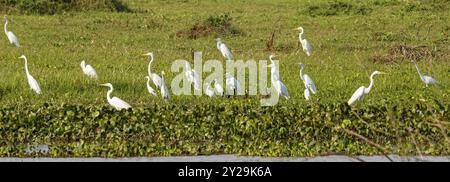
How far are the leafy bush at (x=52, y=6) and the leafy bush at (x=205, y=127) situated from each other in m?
12.0

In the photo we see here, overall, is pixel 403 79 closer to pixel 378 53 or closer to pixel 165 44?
pixel 378 53

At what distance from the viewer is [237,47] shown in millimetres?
16391

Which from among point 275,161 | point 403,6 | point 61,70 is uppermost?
point 403,6

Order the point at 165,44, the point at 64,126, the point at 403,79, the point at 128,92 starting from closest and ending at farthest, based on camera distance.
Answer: the point at 64,126
the point at 128,92
the point at 403,79
the point at 165,44

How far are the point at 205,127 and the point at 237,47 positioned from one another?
7.10m

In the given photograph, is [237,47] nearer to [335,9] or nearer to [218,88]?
[218,88]

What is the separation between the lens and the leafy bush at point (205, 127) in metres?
9.15

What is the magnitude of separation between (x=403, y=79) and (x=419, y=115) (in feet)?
10.4

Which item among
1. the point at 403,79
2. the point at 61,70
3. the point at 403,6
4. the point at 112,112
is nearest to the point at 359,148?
the point at 112,112

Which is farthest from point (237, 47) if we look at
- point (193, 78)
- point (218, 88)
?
point (218, 88)

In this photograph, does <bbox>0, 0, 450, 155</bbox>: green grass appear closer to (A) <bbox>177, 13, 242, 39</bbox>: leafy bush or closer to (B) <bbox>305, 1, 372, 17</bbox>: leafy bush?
(B) <bbox>305, 1, 372, 17</bbox>: leafy bush

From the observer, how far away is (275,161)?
8.52m

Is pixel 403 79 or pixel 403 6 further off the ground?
pixel 403 6

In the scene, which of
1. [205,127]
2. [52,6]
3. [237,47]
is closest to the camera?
[205,127]
